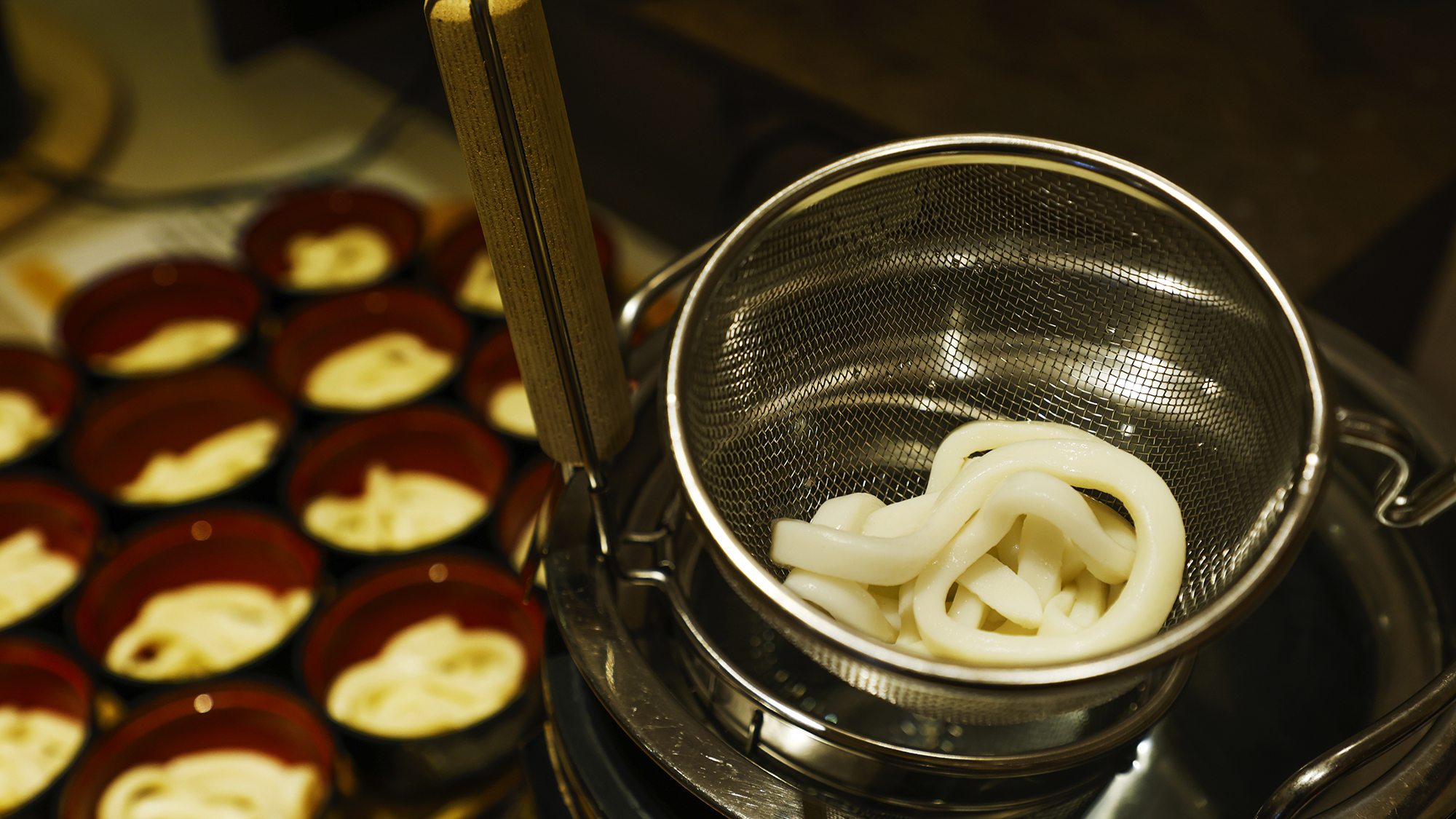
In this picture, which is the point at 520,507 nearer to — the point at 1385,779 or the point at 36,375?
the point at 36,375

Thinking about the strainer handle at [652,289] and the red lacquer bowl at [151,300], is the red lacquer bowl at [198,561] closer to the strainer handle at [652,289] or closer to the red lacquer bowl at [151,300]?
the red lacquer bowl at [151,300]

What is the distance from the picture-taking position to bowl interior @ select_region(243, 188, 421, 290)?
1.17m

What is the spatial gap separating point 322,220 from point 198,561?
17.8 inches

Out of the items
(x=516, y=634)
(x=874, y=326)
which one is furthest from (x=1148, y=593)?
(x=516, y=634)

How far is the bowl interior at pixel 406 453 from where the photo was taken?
3.12ft

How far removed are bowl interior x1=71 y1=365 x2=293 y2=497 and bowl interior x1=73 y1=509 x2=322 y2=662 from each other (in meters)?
0.12

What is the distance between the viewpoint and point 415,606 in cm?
85

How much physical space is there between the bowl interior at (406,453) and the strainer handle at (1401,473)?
2.24ft

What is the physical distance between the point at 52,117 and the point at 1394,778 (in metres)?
1.54

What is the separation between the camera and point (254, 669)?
793 millimetres

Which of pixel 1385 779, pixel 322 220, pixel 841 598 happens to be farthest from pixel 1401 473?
pixel 322 220

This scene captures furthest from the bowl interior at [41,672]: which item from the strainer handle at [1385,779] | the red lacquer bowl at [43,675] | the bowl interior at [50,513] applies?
the strainer handle at [1385,779]

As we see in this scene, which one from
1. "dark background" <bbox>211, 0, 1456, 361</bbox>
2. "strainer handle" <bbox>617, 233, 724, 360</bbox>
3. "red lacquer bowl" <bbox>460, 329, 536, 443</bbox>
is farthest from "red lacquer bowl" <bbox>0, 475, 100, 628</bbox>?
"strainer handle" <bbox>617, 233, 724, 360</bbox>

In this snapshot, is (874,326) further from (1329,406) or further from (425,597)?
(425,597)
